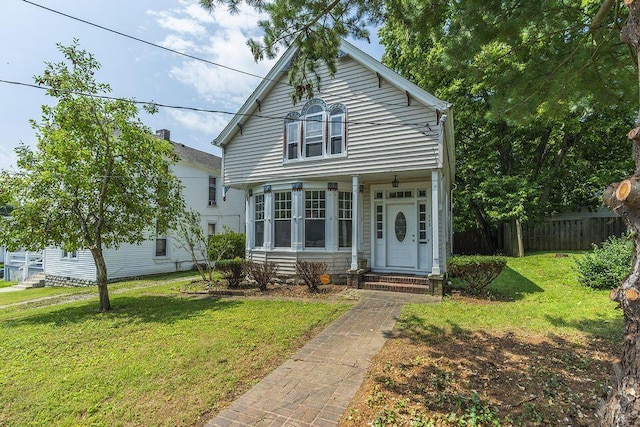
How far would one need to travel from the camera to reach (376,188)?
10.4 m

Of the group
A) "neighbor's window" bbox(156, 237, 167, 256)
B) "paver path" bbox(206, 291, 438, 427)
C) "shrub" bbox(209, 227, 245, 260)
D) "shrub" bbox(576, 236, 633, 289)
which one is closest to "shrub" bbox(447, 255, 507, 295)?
"shrub" bbox(576, 236, 633, 289)

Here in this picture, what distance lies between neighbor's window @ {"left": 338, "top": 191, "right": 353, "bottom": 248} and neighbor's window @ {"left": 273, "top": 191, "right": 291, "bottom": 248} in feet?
5.59

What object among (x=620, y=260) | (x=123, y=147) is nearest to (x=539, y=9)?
(x=620, y=260)

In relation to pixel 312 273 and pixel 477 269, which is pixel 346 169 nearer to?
pixel 312 273

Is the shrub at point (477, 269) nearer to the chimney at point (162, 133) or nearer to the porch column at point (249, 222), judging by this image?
the porch column at point (249, 222)

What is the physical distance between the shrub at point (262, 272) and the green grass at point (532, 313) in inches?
170

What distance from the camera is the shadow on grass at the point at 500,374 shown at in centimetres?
304

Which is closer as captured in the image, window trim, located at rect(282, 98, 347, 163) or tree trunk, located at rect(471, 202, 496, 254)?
window trim, located at rect(282, 98, 347, 163)

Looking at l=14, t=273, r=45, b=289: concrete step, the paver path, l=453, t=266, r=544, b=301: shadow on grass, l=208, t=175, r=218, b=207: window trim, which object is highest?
l=208, t=175, r=218, b=207: window trim

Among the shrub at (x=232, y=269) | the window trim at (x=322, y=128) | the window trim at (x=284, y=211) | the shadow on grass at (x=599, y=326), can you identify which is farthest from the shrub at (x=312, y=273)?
the shadow on grass at (x=599, y=326)

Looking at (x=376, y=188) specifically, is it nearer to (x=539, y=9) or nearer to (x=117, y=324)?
(x=539, y=9)

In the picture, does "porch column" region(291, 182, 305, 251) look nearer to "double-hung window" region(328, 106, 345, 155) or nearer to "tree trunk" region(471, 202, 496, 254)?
"double-hung window" region(328, 106, 345, 155)

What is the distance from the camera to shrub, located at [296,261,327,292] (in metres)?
8.98

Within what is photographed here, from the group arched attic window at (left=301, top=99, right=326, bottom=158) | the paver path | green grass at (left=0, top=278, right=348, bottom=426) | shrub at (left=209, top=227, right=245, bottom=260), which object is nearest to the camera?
the paver path
